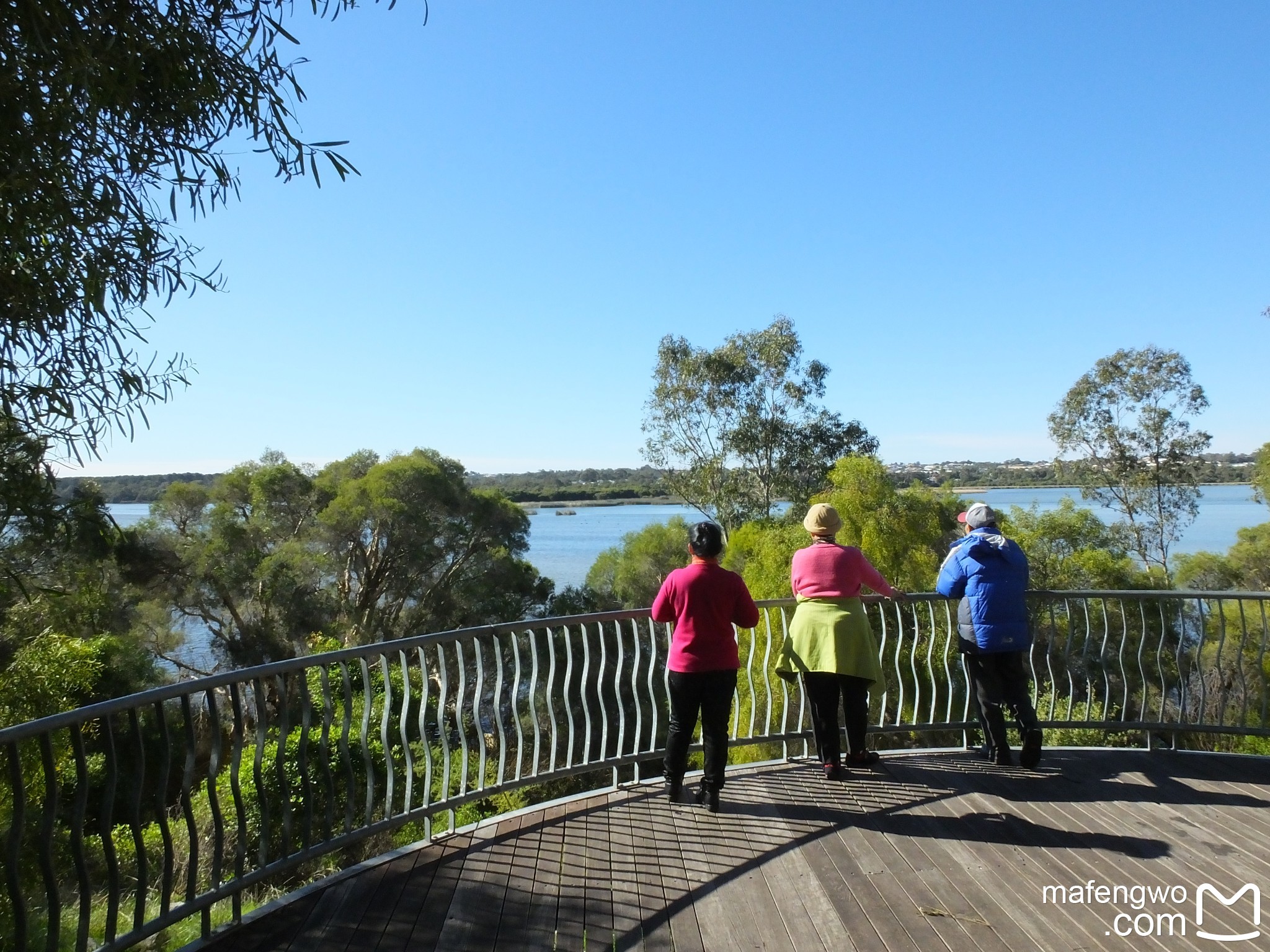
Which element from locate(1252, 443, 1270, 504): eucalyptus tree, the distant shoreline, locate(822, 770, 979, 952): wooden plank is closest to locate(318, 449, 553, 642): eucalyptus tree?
the distant shoreline

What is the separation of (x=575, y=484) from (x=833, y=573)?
112ft

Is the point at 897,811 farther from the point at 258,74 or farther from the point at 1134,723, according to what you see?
the point at 258,74

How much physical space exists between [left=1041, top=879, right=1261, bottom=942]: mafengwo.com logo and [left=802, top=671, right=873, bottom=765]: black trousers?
4.81ft

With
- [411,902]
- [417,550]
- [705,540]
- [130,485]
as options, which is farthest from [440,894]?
[417,550]

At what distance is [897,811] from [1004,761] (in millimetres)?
1161

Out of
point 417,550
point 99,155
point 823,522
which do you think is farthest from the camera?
point 417,550

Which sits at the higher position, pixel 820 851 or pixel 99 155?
pixel 99 155

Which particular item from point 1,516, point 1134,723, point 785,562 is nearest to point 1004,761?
point 1134,723

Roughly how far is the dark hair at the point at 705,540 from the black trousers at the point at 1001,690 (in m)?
1.79

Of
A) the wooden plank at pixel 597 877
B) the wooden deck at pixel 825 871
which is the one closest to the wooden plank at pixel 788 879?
the wooden deck at pixel 825 871

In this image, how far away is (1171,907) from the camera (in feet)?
10.6

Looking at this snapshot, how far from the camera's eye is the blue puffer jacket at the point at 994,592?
15.8ft

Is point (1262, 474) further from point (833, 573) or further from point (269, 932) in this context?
point (269, 932)

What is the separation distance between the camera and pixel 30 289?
2736 millimetres
